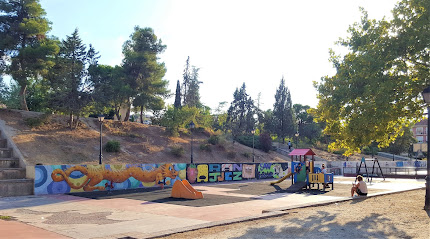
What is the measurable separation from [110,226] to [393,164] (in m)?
51.9

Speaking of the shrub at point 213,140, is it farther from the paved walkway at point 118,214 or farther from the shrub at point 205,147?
the paved walkway at point 118,214

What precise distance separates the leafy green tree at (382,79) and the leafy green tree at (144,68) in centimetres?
3514

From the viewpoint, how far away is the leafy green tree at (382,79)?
15.7 meters

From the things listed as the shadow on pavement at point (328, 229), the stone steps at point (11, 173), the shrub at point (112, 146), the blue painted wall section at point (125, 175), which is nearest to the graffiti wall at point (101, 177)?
the blue painted wall section at point (125, 175)

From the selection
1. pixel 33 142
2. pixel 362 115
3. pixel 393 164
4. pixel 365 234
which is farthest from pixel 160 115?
pixel 365 234

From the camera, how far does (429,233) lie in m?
9.85

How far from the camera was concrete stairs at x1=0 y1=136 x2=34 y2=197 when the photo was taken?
67.8ft

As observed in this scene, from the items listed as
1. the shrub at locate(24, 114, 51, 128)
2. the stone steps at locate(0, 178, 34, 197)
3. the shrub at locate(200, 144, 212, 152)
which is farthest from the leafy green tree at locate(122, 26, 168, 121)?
the stone steps at locate(0, 178, 34, 197)

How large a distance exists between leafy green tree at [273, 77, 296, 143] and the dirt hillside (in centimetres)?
2748

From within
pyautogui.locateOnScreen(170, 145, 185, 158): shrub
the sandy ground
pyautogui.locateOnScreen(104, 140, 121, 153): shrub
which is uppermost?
pyautogui.locateOnScreen(104, 140, 121, 153): shrub

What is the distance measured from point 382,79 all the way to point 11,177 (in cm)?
2251

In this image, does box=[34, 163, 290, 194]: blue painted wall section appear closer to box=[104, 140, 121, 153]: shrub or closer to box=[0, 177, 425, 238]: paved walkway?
box=[0, 177, 425, 238]: paved walkway

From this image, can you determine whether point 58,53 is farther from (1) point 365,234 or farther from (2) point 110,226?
(1) point 365,234

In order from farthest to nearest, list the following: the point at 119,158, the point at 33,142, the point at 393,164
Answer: the point at 393,164 → the point at 119,158 → the point at 33,142
